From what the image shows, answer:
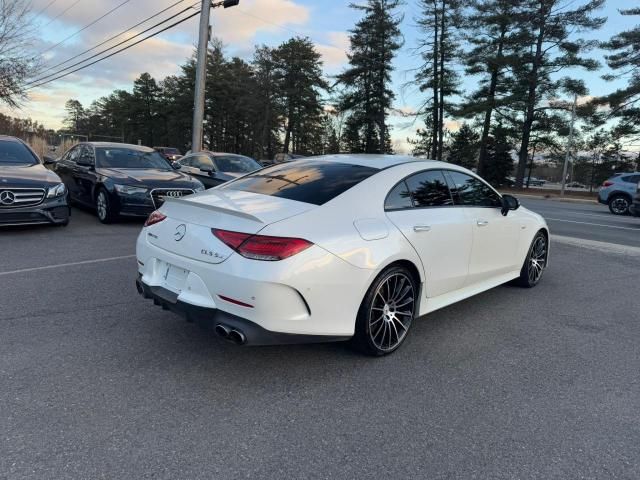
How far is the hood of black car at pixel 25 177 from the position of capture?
709cm

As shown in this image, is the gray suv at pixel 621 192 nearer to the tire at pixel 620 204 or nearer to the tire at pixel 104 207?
the tire at pixel 620 204

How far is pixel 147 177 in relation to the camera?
888 centimetres

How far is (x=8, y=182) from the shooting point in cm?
703

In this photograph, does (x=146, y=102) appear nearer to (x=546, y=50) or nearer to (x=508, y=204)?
(x=546, y=50)

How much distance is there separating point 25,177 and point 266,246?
20.1 ft

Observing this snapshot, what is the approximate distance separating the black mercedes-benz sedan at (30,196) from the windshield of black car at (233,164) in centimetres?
416

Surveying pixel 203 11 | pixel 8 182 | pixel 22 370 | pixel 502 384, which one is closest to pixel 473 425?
pixel 502 384

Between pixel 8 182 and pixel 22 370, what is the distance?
195 inches

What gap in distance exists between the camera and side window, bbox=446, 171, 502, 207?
4.48m

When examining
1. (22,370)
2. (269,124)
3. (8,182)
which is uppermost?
(269,124)

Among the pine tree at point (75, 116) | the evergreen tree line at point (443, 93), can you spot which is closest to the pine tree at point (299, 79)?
the evergreen tree line at point (443, 93)

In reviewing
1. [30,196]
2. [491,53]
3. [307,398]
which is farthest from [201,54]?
[491,53]

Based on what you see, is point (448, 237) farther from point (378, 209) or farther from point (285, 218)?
point (285, 218)

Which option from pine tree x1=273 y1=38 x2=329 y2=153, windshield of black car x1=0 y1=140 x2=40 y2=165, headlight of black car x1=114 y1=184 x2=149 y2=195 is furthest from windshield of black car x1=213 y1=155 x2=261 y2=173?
pine tree x1=273 y1=38 x2=329 y2=153
